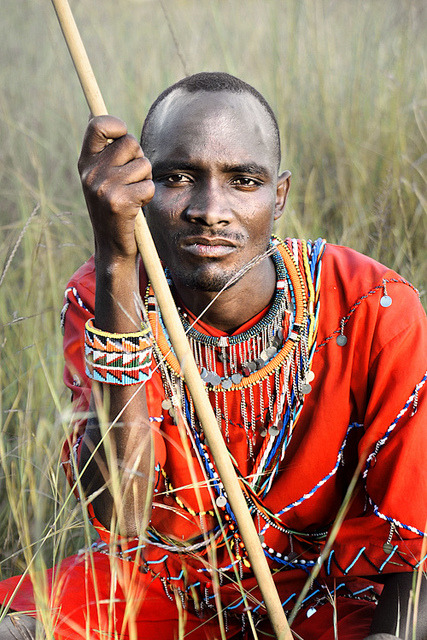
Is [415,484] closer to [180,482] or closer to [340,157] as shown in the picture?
[180,482]

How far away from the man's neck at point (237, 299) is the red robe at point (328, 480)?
0.11 feet

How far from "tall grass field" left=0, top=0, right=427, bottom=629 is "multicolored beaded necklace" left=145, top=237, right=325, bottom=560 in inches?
20.8

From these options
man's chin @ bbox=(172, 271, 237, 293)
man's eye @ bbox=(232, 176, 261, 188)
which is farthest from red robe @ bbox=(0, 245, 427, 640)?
man's eye @ bbox=(232, 176, 261, 188)

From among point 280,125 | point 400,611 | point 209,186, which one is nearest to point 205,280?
point 209,186

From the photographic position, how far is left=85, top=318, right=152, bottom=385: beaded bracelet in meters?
1.44

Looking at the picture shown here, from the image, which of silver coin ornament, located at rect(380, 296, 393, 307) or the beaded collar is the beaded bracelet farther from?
silver coin ornament, located at rect(380, 296, 393, 307)

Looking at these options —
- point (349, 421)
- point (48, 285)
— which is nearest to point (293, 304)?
point (349, 421)

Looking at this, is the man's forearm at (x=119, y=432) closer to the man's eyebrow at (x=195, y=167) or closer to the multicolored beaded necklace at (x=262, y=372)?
the multicolored beaded necklace at (x=262, y=372)

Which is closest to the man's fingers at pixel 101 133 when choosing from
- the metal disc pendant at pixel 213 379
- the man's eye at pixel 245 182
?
the man's eye at pixel 245 182

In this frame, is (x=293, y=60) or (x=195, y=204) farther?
(x=293, y=60)

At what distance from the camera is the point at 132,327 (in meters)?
1.45

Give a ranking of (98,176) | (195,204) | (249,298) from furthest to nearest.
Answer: (249,298) < (195,204) < (98,176)

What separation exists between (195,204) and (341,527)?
2.66ft

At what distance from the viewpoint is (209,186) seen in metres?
1.77
